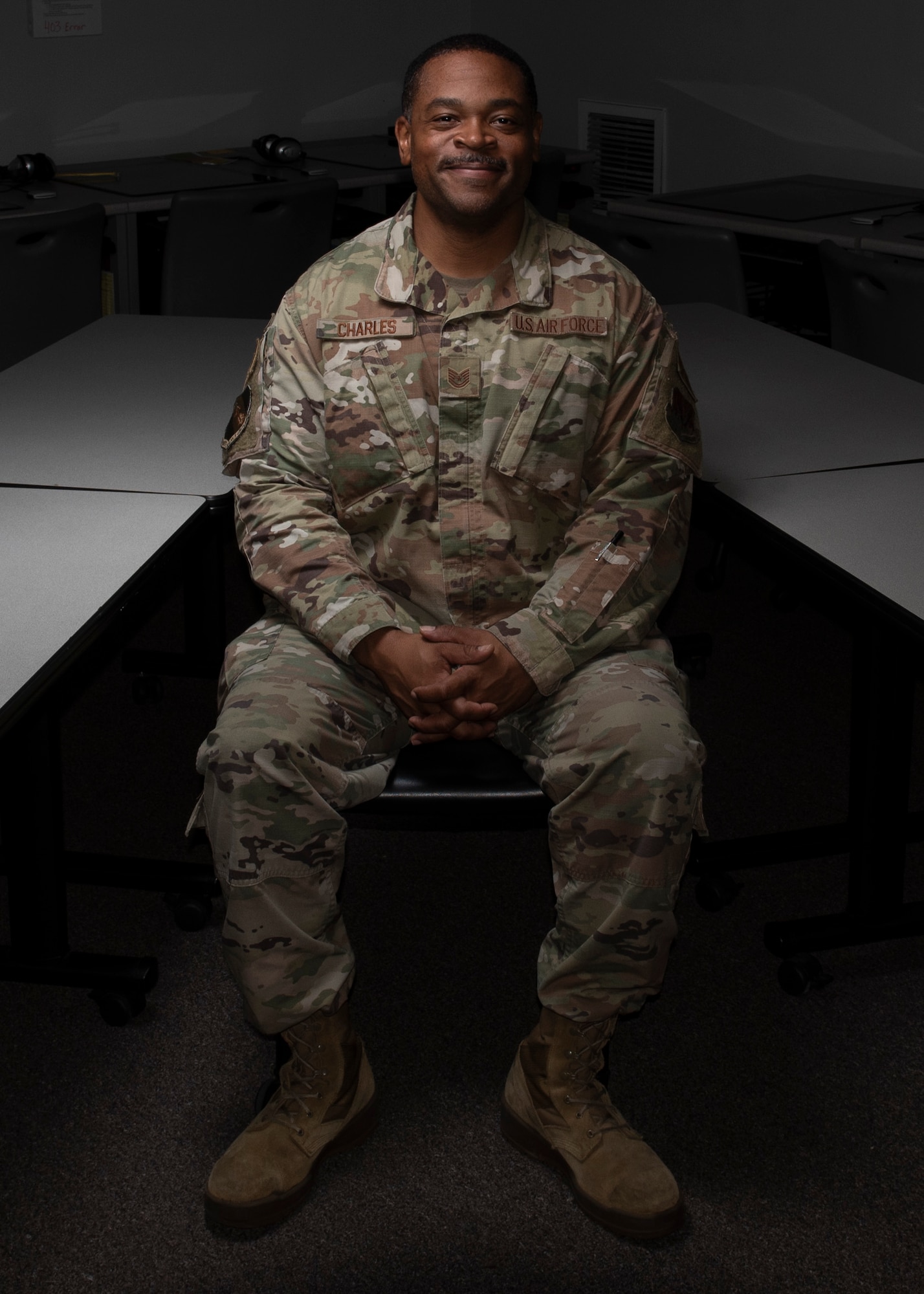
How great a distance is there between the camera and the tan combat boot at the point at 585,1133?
1.48m

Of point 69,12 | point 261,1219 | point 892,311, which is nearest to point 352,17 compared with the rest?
point 69,12

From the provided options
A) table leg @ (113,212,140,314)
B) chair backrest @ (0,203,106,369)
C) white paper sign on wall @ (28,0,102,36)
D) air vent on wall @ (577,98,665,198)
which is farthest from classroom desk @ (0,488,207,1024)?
air vent on wall @ (577,98,665,198)

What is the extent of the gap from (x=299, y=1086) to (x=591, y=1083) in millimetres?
343

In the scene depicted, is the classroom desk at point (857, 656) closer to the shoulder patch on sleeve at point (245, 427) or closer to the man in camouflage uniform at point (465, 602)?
the man in camouflage uniform at point (465, 602)

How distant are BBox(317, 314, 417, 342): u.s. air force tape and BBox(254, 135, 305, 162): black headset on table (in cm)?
306

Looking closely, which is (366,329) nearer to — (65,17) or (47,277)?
(47,277)

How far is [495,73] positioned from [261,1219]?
1.37 m

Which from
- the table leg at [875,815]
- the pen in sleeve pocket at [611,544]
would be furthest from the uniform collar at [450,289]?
the table leg at [875,815]

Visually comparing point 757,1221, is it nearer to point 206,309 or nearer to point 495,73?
point 495,73

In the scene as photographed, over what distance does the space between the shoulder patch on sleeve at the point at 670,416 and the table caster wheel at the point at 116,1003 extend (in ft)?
3.26

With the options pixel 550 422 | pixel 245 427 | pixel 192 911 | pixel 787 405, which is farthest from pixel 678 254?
pixel 192 911

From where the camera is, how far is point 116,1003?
1.79 m

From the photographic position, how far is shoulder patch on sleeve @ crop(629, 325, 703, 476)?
65.3 inches

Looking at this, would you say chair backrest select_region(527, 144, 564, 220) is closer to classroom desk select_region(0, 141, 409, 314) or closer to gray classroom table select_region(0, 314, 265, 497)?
classroom desk select_region(0, 141, 409, 314)
